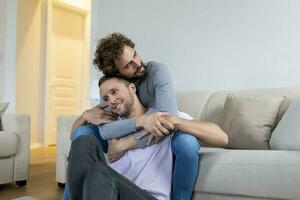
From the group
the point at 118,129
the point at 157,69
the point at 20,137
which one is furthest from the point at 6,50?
the point at 118,129

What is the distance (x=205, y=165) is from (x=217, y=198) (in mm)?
162

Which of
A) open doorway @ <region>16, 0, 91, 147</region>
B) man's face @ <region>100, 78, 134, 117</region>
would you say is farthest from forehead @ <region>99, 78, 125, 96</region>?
open doorway @ <region>16, 0, 91, 147</region>

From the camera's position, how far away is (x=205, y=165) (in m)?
1.56

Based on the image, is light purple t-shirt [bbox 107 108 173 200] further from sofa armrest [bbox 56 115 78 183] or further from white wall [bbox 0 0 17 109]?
white wall [bbox 0 0 17 109]

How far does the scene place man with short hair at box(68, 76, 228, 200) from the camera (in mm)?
1072

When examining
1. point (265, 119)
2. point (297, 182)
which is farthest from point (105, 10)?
point (297, 182)

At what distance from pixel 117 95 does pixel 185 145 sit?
403 millimetres

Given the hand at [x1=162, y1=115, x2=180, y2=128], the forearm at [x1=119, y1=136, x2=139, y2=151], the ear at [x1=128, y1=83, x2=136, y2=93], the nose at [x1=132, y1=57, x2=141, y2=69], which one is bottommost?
the forearm at [x1=119, y1=136, x2=139, y2=151]

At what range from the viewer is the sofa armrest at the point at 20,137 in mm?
2725

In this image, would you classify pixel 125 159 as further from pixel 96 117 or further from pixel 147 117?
pixel 96 117

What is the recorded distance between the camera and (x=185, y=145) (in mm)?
1433

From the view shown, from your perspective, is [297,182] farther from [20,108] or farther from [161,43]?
[20,108]

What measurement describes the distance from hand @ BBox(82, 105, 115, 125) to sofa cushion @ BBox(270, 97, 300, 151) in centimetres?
84

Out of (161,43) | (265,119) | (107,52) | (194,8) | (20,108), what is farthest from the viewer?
(20,108)
